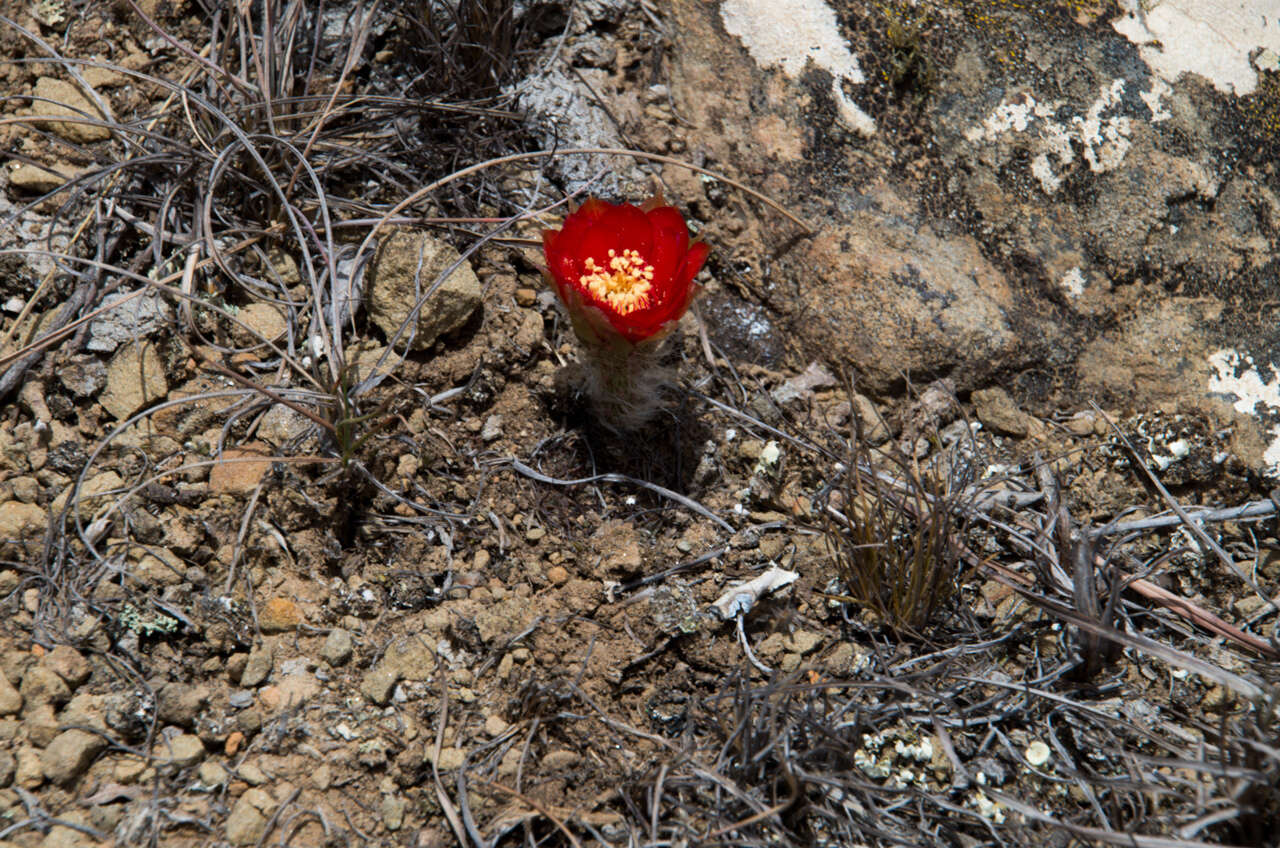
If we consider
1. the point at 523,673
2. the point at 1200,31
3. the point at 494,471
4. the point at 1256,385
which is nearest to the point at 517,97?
the point at 494,471

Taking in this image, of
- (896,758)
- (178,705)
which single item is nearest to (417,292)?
(178,705)

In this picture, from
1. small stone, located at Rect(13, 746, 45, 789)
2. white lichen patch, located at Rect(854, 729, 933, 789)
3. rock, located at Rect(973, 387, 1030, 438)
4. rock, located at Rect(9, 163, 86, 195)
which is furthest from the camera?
rock, located at Rect(973, 387, 1030, 438)

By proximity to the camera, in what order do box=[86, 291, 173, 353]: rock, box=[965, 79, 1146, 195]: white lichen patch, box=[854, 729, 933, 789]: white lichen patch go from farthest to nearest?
box=[965, 79, 1146, 195]: white lichen patch → box=[86, 291, 173, 353]: rock → box=[854, 729, 933, 789]: white lichen patch

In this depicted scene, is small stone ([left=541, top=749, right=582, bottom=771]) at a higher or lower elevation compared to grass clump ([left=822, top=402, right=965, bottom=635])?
lower

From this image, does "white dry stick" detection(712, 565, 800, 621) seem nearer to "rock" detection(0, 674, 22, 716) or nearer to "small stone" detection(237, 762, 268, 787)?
"small stone" detection(237, 762, 268, 787)

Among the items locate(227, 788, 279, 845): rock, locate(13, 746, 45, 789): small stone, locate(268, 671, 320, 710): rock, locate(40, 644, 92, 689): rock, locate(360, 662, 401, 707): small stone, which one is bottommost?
locate(13, 746, 45, 789): small stone

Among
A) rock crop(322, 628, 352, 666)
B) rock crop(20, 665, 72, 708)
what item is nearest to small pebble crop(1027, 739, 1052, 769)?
rock crop(322, 628, 352, 666)

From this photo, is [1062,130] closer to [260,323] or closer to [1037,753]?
[1037,753]
